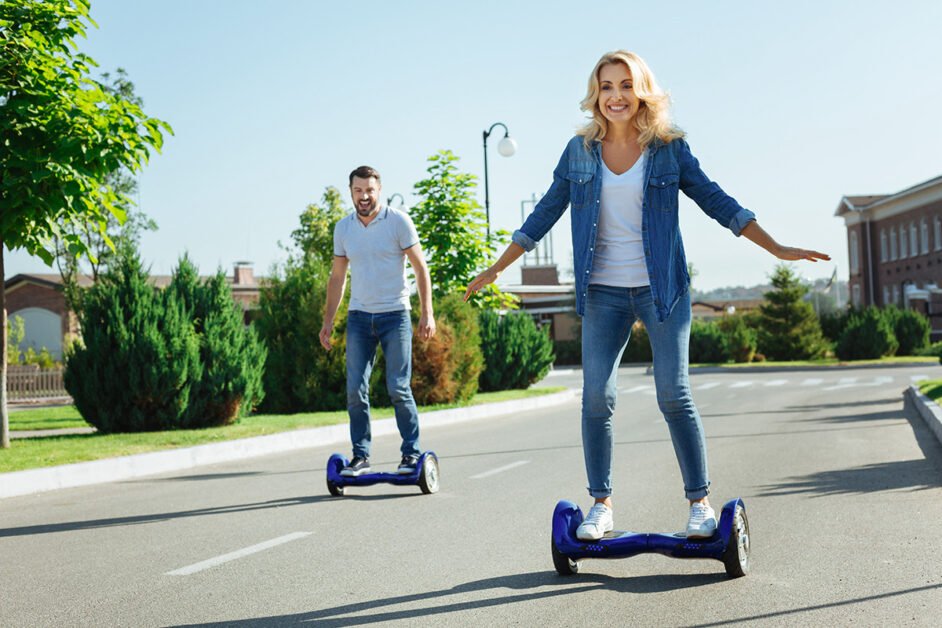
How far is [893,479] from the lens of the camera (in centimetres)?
834

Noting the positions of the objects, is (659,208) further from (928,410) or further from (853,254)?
(853,254)

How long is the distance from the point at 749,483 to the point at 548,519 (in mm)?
2388

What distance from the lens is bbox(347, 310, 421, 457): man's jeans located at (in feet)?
25.6

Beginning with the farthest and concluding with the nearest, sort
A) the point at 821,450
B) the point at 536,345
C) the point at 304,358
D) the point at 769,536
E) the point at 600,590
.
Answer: the point at 536,345 → the point at 304,358 → the point at 821,450 → the point at 769,536 → the point at 600,590

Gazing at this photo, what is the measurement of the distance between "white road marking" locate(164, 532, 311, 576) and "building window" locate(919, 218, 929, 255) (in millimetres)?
63189

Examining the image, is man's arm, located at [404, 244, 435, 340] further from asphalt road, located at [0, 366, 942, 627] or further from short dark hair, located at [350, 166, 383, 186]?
asphalt road, located at [0, 366, 942, 627]

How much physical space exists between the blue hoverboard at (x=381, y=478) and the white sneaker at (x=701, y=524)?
134 inches

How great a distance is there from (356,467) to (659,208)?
3825 millimetres

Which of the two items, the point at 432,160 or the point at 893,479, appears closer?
the point at 893,479

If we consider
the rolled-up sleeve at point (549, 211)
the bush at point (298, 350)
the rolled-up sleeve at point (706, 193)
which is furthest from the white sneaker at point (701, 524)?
the bush at point (298, 350)

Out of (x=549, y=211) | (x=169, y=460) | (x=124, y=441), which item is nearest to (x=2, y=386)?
(x=124, y=441)

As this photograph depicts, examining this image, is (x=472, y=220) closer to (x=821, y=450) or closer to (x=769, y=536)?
(x=821, y=450)

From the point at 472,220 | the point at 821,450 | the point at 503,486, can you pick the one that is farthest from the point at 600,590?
the point at 472,220

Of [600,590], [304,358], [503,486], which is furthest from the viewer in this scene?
[304,358]
